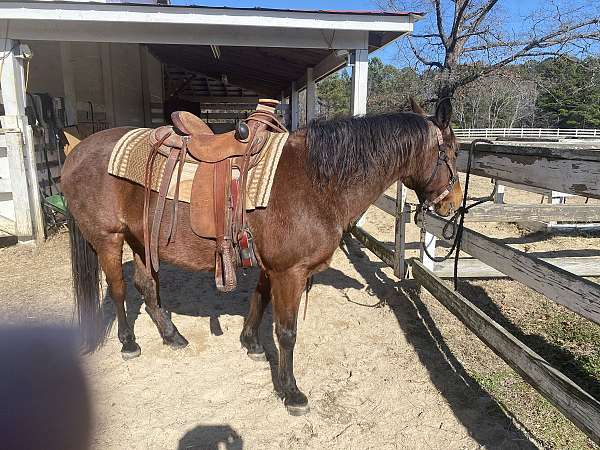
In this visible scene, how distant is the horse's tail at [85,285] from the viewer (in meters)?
2.96

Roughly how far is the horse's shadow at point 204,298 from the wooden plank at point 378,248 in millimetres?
381

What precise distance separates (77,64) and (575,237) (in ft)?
29.3

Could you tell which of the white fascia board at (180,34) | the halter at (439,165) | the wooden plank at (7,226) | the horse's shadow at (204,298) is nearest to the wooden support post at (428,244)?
the horse's shadow at (204,298)

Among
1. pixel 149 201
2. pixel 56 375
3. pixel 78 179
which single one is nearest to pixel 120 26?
pixel 78 179

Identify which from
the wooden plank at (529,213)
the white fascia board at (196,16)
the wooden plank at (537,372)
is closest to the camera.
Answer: the wooden plank at (537,372)

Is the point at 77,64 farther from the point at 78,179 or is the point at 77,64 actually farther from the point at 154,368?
the point at 154,368

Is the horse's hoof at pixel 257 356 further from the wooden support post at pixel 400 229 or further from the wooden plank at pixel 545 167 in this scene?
the wooden plank at pixel 545 167

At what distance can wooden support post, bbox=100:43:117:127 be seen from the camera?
8.20 meters

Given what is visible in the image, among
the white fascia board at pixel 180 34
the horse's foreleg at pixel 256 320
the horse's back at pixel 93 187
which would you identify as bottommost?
the horse's foreleg at pixel 256 320

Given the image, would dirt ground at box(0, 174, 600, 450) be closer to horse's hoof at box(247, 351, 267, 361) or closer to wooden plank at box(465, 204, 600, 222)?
horse's hoof at box(247, 351, 267, 361)

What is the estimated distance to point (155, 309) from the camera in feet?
10.00

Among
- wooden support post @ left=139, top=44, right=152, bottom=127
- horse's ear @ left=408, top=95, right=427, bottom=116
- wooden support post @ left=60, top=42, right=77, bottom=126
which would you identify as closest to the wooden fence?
horse's ear @ left=408, top=95, right=427, bottom=116

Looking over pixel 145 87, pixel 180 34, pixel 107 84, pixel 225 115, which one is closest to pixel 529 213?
pixel 180 34

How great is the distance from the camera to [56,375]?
8.61ft
